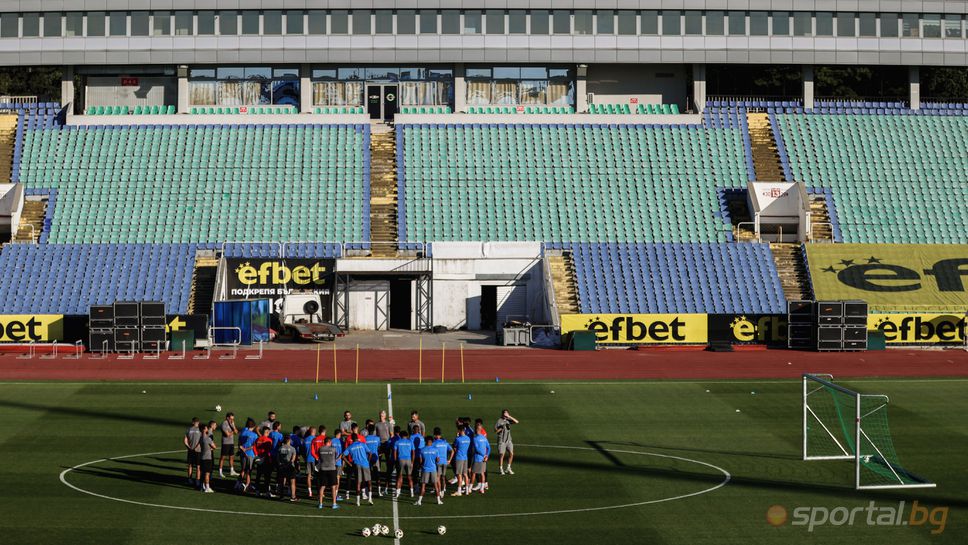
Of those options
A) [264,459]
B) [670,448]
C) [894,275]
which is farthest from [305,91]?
[264,459]

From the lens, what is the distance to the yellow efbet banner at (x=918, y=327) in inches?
2176

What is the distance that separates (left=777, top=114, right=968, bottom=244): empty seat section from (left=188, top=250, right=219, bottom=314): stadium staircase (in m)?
31.1

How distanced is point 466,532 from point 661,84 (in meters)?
52.4

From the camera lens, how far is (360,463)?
85.8ft

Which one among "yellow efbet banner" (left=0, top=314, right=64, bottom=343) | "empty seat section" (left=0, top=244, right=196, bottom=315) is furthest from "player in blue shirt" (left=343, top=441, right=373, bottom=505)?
"yellow efbet banner" (left=0, top=314, right=64, bottom=343)

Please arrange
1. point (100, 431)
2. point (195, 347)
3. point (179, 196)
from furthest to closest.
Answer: point (179, 196) → point (195, 347) → point (100, 431)

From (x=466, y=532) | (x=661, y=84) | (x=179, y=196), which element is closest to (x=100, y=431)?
(x=466, y=532)

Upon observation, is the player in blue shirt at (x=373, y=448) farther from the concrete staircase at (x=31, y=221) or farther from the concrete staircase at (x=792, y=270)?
the concrete staircase at (x=31, y=221)

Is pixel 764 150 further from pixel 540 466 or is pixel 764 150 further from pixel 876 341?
pixel 540 466

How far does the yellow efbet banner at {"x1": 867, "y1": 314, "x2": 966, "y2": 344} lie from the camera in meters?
55.3

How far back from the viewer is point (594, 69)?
2844 inches

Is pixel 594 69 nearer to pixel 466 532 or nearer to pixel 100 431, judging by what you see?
pixel 100 431

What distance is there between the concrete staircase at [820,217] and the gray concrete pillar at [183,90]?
34918mm

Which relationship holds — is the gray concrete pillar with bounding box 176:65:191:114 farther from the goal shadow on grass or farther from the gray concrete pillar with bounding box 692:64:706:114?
the goal shadow on grass
